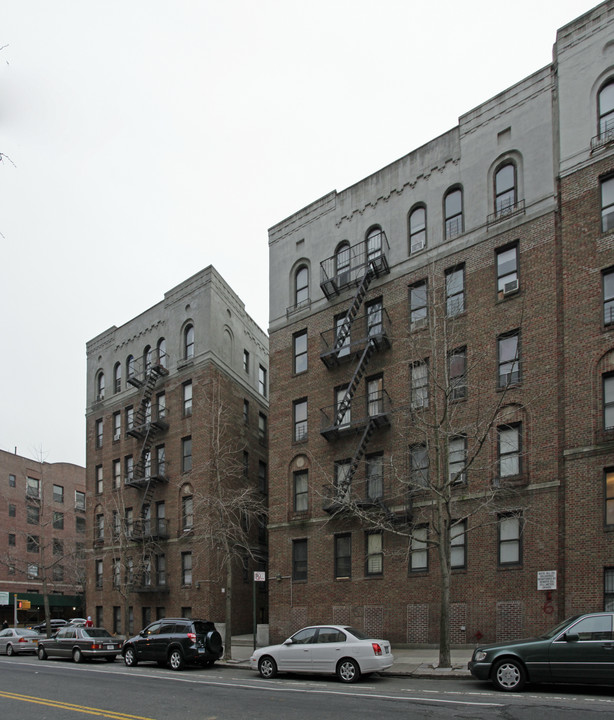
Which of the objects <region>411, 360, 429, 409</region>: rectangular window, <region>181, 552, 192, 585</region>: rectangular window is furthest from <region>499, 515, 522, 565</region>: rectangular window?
<region>181, 552, 192, 585</region>: rectangular window

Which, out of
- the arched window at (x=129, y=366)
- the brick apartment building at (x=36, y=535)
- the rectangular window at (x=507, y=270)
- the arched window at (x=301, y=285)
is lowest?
the brick apartment building at (x=36, y=535)

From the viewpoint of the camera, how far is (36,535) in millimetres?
69125

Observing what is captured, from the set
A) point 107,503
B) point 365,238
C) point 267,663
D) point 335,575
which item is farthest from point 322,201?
point 107,503

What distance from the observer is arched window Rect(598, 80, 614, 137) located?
914 inches

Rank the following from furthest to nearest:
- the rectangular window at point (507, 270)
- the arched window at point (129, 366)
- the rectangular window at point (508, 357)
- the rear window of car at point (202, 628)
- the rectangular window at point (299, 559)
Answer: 1. the arched window at point (129, 366)
2. the rectangular window at point (299, 559)
3. the rectangular window at point (507, 270)
4. the rectangular window at point (508, 357)
5. the rear window of car at point (202, 628)

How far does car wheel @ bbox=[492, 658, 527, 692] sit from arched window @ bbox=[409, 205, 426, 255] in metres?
17.2

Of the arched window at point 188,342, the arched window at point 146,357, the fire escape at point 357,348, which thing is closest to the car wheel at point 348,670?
the fire escape at point 357,348

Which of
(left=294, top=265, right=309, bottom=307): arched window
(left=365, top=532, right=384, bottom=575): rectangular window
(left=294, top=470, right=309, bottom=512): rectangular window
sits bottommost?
(left=365, top=532, right=384, bottom=575): rectangular window

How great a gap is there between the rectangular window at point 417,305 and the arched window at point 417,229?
154cm

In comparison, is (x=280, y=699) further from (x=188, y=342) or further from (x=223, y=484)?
(x=188, y=342)

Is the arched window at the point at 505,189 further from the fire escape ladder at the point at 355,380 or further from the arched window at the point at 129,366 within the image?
the arched window at the point at 129,366

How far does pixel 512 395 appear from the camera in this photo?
2408 cm

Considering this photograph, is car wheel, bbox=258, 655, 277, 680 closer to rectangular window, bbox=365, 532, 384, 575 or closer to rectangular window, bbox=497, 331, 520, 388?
rectangular window, bbox=365, 532, 384, 575

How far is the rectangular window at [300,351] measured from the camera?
32.1 meters
